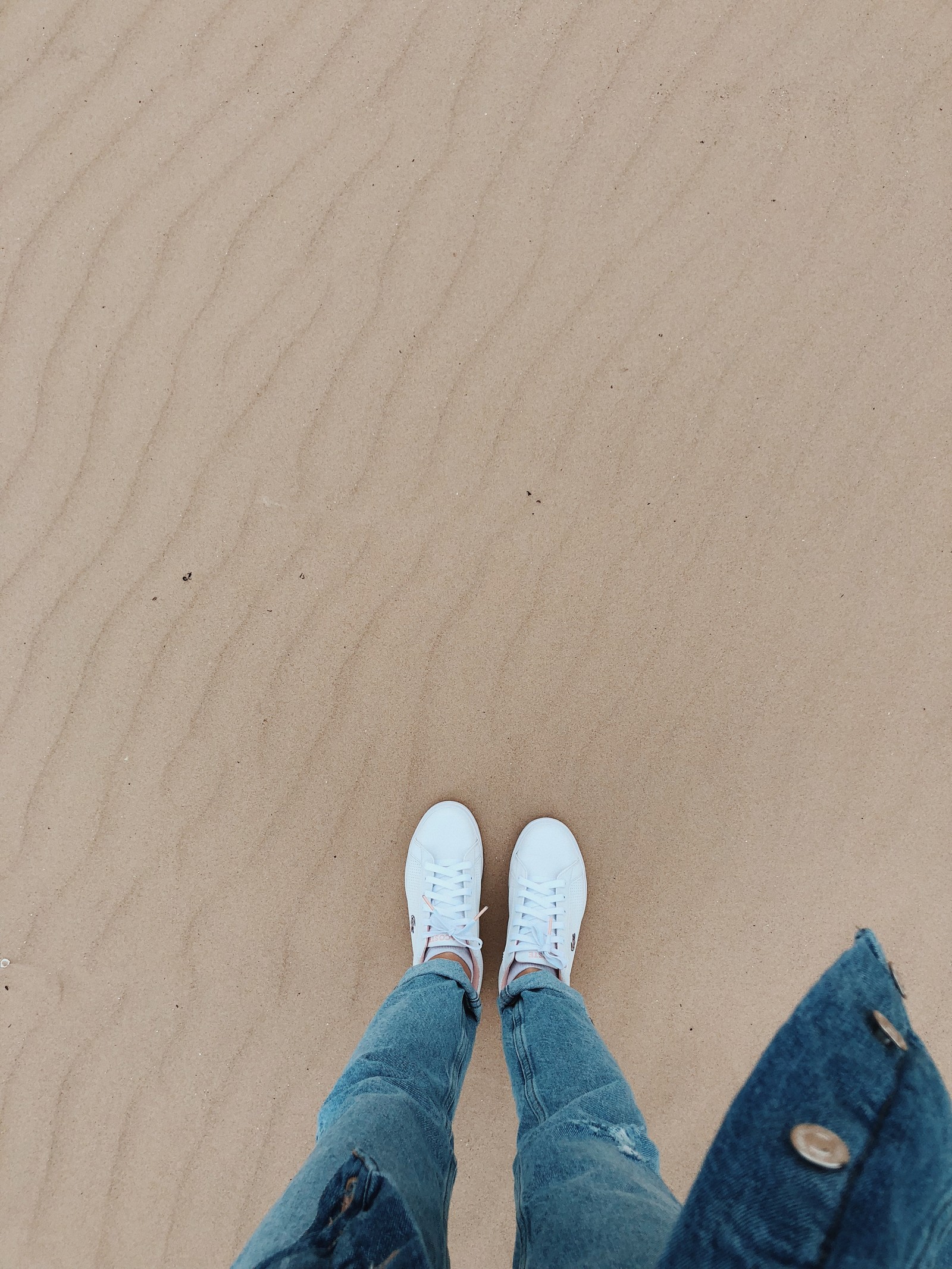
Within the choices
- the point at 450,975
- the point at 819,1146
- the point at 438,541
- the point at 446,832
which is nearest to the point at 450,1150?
the point at 450,975

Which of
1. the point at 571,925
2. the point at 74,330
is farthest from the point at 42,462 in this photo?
the point at 571,925

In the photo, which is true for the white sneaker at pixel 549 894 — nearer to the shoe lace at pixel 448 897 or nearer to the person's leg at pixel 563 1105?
the person's leg at pixel 563 1105

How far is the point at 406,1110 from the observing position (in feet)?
4.70

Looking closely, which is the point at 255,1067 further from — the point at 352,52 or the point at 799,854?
the point at 352,52

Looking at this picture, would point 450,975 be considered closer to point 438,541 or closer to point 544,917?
point 544,917

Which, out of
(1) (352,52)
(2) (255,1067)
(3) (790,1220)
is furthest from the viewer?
(2) (255,1067)

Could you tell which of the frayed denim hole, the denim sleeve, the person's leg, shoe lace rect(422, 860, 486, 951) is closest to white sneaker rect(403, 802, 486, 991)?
shoe lace rect(422, 860, 486, 951)

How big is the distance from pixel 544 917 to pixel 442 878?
0.29 m

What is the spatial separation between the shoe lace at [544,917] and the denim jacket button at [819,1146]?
3.63 feet

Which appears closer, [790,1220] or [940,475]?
[790,1220]

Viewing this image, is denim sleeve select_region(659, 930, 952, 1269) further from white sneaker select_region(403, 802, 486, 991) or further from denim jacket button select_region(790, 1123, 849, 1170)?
white sneaker select_region(403, 802, 486, 991)

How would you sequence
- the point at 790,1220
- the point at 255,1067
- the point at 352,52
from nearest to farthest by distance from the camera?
the point at 790,1220
the point at 352,52
the point at 255,1067

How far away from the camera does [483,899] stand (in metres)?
2.03

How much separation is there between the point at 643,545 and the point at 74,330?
1.53 meters
